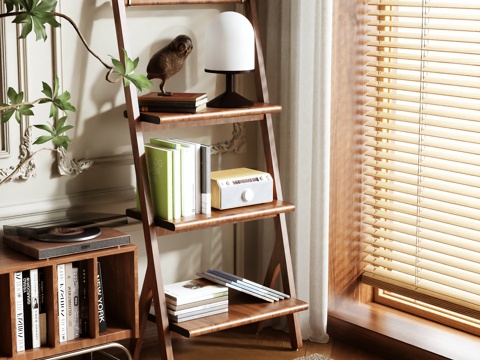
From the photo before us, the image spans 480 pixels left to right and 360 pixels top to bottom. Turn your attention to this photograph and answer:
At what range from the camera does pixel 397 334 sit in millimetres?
3240

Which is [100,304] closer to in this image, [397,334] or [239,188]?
[239,188]

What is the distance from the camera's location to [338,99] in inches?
133

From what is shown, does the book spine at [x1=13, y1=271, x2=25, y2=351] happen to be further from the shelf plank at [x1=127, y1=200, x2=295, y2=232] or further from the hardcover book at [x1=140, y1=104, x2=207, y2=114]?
the hardcover book at [x1=140, y1=104, x2=207, y2=114]

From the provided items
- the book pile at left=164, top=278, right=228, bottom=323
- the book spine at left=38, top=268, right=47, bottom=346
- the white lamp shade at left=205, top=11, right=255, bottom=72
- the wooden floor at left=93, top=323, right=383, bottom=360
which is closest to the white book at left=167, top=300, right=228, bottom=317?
the book pile at left=164, top=278, right=228, bottom=323

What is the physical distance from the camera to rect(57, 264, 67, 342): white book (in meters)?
2.75

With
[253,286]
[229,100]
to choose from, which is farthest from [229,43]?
[253,286]

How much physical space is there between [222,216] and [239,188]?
143 mm

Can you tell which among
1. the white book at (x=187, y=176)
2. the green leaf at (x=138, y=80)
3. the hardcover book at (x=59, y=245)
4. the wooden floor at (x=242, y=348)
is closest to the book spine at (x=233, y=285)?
the wooden floor at (x=242, y=348)

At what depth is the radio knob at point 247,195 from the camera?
3119 mm

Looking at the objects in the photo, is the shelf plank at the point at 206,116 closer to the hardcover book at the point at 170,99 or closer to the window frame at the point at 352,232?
the hardcover book at the point at 170,99

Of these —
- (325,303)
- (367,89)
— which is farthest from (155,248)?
(367,89)

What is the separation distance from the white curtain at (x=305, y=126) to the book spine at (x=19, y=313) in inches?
44.5

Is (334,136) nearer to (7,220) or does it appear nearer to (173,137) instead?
(173,137)

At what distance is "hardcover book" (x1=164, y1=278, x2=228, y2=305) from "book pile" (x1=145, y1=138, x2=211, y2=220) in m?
0.28
